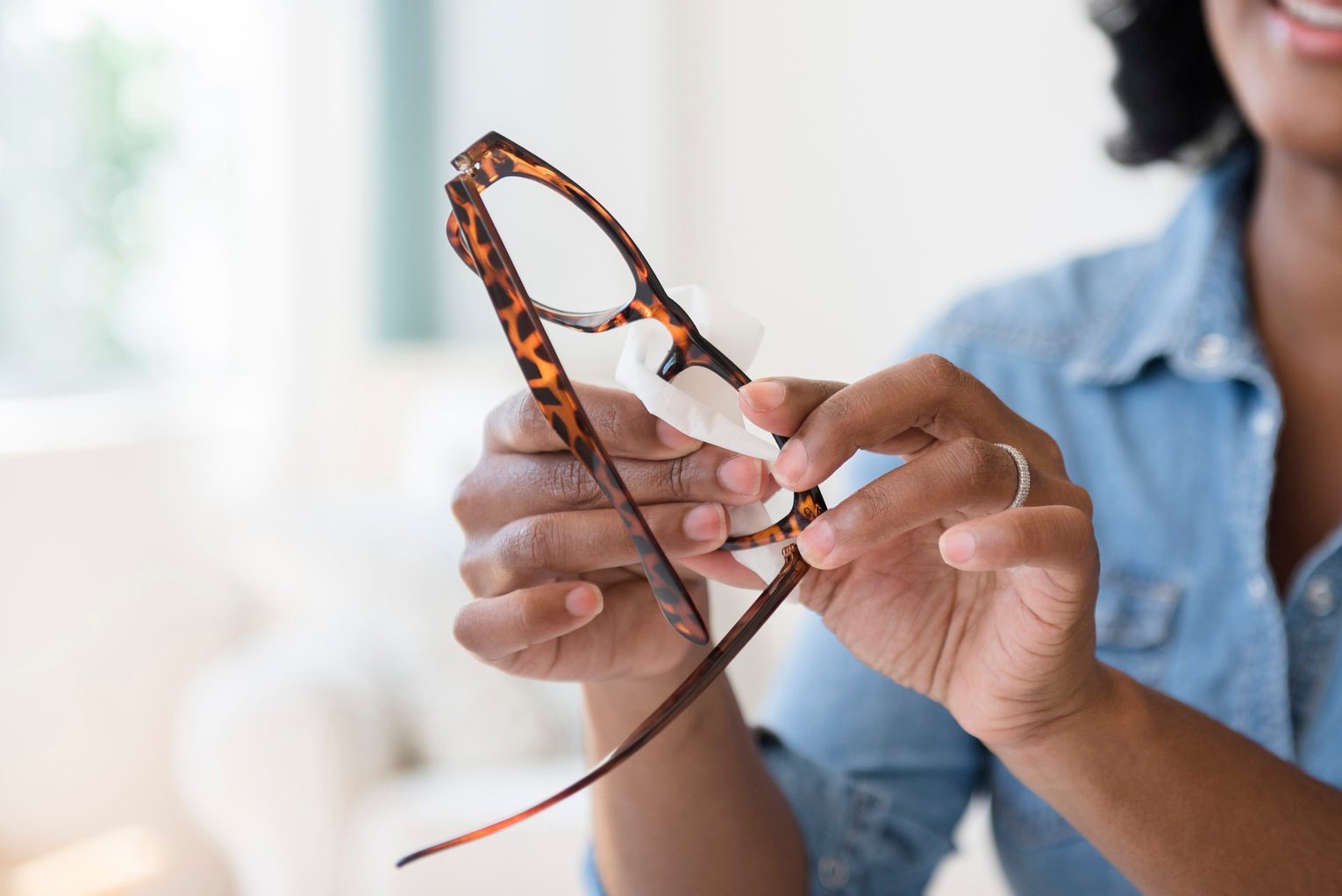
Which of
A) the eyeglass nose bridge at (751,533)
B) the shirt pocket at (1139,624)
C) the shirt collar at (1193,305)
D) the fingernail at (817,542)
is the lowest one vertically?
the shirt pocket at (1139,624)

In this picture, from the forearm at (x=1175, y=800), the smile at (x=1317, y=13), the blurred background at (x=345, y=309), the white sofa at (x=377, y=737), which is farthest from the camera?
the blurred background at (x=345, y=309)

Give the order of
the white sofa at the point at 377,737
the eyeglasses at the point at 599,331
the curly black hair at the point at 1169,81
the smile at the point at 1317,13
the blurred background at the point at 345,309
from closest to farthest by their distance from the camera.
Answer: the eyeglasses at the point at 599,331, the smile at the point at 1317,13, the curly black hair at the point at 1169,81, the white sofa at the point at 377,737, the blurred background at the point at 345,309

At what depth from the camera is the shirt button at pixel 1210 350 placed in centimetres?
73

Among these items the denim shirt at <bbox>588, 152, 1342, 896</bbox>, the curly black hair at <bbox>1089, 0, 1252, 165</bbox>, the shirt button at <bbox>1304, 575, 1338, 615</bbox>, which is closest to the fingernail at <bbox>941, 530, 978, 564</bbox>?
the denim shirt at <bbox>588, 152, 1342, 896</bbox>

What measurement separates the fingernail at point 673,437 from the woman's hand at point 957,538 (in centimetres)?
3

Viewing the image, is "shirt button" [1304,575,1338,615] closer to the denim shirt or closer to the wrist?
the denim shirt

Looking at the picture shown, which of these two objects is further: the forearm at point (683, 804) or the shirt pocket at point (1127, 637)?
the shirt pocket at point (1127, 637)

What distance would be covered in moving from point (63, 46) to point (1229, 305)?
197cm

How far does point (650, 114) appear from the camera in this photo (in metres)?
2.54

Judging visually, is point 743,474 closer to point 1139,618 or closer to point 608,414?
point 608,414

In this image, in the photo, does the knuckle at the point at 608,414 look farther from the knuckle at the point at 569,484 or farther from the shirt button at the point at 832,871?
the shirt button at the point at 832,871

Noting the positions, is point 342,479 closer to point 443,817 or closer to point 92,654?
point 92,654

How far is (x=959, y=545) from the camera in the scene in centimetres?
37

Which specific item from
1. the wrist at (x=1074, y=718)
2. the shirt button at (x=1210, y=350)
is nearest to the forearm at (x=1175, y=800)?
the wrist at (x=1074, y=718)
